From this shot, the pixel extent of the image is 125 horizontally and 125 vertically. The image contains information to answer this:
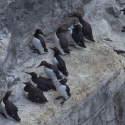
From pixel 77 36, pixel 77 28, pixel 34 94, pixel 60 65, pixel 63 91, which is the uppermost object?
pixel 77 28

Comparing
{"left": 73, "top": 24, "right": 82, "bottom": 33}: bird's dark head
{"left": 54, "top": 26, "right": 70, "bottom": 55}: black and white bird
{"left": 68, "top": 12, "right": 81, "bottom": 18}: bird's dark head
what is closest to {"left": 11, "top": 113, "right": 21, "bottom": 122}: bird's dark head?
{"left": 54, "top": 26, "right": 70, "bottom": 55}: black and white bird

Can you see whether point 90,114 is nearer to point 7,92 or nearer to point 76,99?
point 76,99

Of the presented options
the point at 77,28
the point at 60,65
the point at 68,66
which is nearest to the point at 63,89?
the point at 60,65

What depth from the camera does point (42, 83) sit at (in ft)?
31.9

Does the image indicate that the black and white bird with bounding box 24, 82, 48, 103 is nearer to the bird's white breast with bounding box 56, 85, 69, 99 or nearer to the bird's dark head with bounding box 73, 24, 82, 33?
the bird's white breast with bounding box 56, 85, 69, 99

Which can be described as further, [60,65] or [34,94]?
[60,65]

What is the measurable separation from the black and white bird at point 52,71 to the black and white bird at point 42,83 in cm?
22

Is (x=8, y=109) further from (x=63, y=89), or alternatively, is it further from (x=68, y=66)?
(x=68, y=66)

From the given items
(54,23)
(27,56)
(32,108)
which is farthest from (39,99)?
(54,23)

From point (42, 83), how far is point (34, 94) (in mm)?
445

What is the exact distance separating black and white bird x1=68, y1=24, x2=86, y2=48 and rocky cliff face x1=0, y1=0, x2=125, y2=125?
13 cm

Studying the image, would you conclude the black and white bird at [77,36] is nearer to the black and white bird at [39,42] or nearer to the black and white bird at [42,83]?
the black and white bird at [39,42]

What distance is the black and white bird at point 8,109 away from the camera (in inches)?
349

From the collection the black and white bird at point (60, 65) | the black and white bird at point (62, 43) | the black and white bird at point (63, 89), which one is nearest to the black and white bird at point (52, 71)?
the black and white bird at point (60, 65)
